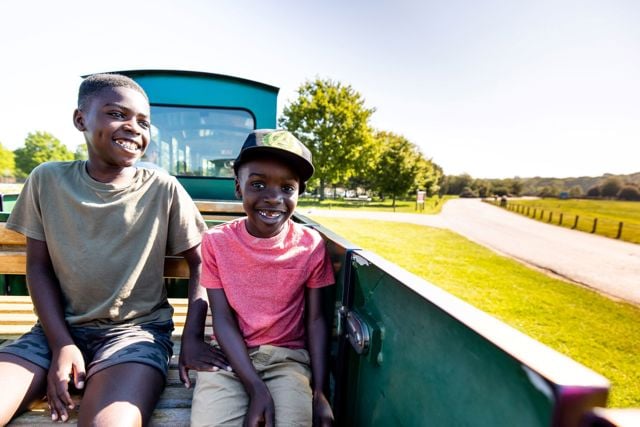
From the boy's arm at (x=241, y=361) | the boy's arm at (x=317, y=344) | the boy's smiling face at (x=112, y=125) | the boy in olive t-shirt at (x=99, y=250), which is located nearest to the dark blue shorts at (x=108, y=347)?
the boy in olive t-shirt at (x=99, y=250)

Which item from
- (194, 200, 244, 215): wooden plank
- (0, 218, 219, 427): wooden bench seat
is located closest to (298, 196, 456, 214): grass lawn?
(194, 200, 244, 215): wooden plank

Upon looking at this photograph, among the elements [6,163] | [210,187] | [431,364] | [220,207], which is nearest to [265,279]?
[431,364]

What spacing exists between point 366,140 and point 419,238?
2243 cm

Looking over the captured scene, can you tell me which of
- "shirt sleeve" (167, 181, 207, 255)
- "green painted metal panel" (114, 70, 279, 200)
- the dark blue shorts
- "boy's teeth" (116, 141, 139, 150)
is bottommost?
the dark blue shorts

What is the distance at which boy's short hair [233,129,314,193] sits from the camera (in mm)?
1521

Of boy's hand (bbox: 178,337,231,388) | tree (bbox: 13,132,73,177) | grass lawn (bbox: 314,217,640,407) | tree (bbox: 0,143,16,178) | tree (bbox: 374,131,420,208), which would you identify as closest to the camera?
boy's hand (bbox: 178,337,231,388)

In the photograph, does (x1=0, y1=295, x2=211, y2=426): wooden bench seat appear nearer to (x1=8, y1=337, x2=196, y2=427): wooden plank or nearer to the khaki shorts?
(x1=8, y1=337, x2=196, y2=427): wooden plank

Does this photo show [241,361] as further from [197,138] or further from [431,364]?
[197,138]

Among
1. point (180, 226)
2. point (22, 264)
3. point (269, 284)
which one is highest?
point (180, 226)

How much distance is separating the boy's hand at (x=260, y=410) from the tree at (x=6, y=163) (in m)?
86.2

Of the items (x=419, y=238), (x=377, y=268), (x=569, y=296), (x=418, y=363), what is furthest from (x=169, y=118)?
(x=419, y=238)

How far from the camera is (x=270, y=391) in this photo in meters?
1.47

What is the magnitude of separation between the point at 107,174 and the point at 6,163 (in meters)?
86.5

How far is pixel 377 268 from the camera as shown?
1.16m
